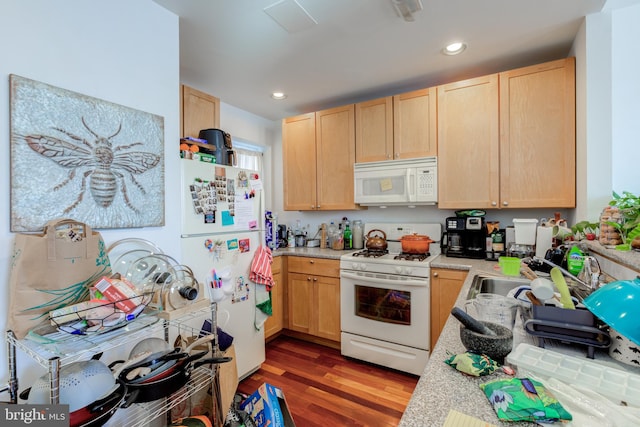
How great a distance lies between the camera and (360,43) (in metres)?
1.98

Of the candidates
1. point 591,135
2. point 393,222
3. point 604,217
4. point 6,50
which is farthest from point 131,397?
point 591,135

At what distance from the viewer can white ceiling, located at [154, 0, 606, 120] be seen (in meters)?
1.64

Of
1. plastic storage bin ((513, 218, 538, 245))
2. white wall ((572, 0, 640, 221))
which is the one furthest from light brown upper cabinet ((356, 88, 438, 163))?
white wall ((572, 0, 640, 221))

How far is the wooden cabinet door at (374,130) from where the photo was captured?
Answer: 2652 millimetres

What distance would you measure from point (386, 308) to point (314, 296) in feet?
2.40

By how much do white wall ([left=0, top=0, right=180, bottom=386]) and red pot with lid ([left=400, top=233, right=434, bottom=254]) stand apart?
6.02 ft

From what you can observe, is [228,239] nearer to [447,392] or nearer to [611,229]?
[447,392]

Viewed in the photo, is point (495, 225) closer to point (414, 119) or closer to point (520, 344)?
point (414, 119)

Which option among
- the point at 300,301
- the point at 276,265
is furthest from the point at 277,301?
the point at 276,265

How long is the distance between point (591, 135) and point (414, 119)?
119 cm

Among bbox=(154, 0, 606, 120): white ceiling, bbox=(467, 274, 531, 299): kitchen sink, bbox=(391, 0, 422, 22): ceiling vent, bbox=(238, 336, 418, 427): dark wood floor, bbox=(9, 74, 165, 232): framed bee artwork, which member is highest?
bbox=(154, 0, 606, 120): white ceiling

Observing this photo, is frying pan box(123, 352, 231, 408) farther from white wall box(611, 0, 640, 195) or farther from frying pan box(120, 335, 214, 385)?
white wall box(611, 0, 640, 195)

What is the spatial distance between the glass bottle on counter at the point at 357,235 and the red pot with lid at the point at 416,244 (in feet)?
1.87

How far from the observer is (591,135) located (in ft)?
5.86
